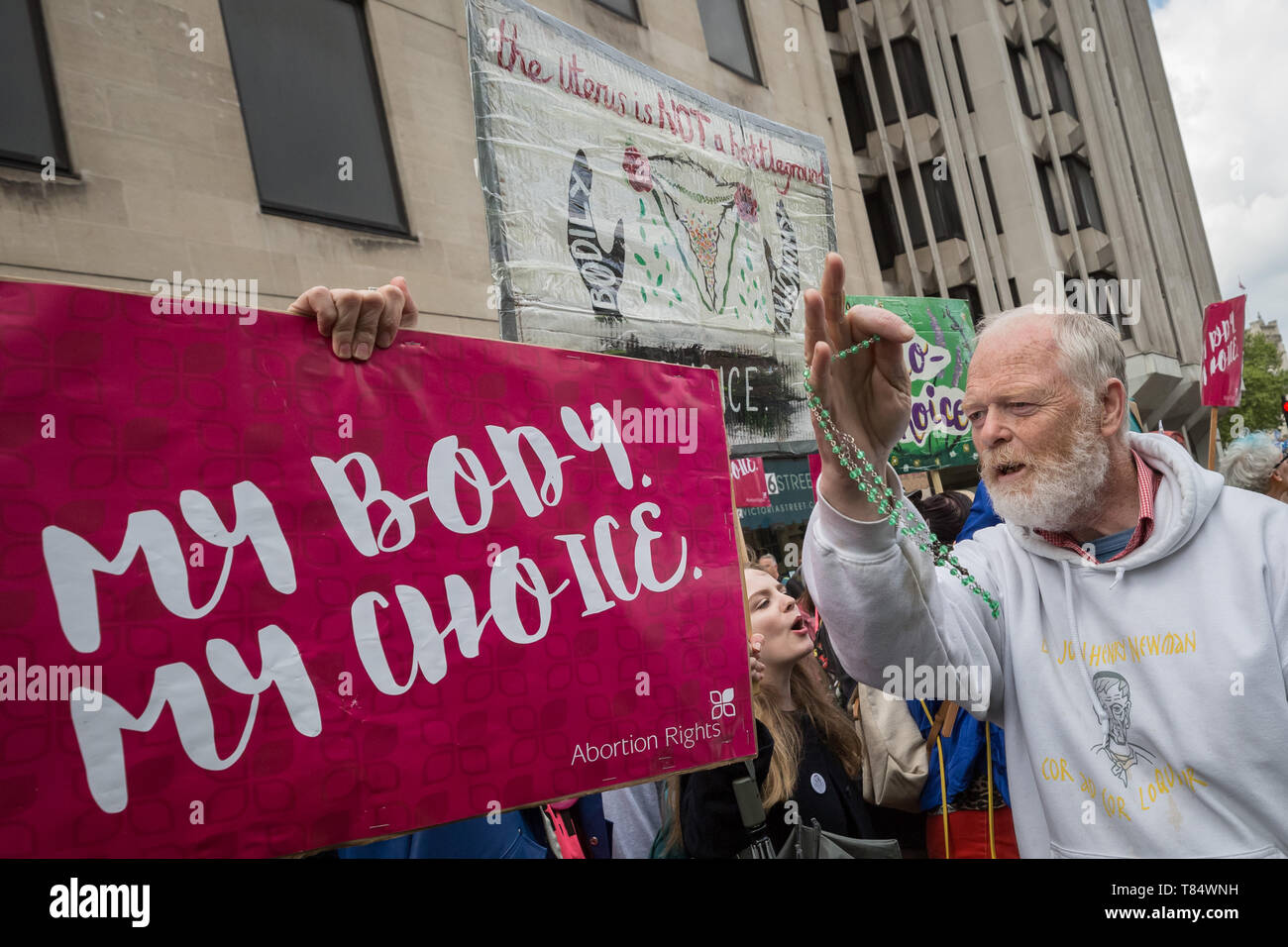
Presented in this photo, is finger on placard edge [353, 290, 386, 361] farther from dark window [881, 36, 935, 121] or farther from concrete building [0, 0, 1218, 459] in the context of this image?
dark window [881, 36, 935, 121]

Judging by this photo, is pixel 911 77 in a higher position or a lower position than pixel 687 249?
higher

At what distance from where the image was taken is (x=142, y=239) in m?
5.98

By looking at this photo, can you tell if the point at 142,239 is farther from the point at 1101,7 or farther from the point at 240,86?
the point at 1101,7

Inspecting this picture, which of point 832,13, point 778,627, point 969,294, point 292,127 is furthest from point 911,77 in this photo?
point 778,627

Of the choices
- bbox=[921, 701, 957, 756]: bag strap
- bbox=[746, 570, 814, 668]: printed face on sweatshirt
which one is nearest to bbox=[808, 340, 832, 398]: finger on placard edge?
bbox=[921, 701, 957, 756]: bag strap

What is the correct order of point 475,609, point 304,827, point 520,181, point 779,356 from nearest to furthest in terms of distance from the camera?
→ 1. point 304,827
2. point 475,609
3. point 520,181
4. point 779,356

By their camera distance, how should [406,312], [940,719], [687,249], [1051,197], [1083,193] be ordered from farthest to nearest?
1. [1083,193]
2. [1051,197]
3. [687,249]
4. [940,719]
5. [406,312]

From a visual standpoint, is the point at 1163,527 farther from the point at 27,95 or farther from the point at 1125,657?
the point at 27,95

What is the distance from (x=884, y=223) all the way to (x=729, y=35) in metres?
12.6

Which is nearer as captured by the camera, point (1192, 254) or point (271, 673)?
point (271, 673)

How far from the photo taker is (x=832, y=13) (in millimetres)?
23828

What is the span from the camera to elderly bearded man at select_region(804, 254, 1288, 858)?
167 centimetres

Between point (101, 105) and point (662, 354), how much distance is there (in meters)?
3.98
